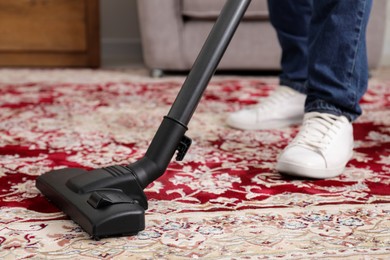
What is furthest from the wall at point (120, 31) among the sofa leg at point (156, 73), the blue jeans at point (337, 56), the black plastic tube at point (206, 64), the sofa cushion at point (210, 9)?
the black plastic tube at point (206, 64)

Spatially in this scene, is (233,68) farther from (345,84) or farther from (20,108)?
(345,84)

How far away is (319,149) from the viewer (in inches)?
51.0

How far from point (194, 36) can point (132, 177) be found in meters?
1.66

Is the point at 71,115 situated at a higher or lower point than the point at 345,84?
lower

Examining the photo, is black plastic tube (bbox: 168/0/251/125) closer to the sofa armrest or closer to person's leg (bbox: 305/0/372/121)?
person's leg (bbox: 305/0/372/121)

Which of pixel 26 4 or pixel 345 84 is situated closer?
pixel 345 84

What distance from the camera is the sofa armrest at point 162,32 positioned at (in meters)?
2.58

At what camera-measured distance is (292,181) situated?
49.6 inches

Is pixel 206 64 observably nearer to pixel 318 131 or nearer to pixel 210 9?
pixel 318 131

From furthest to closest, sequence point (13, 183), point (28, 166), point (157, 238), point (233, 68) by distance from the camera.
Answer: point (233, 68) < point (28, 166) < point (13, 183) < point (157, 238)

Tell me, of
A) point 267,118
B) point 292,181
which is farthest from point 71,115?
point 292,181

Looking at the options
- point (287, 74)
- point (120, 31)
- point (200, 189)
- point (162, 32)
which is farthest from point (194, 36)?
point (200, 189)

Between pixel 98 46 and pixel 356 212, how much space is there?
6.40 ft

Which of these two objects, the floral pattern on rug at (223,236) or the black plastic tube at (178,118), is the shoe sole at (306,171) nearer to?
the floral pattern on rug at (223,236)
